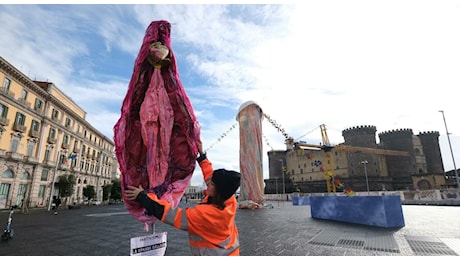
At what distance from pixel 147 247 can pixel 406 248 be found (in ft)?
25.2

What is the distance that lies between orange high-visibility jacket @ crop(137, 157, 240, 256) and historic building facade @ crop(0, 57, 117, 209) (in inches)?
1167

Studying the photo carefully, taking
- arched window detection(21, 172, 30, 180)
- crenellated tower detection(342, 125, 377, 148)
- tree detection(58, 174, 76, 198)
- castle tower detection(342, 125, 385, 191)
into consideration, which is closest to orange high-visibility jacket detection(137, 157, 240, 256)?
arched window detection(21, 172, 30, 180)

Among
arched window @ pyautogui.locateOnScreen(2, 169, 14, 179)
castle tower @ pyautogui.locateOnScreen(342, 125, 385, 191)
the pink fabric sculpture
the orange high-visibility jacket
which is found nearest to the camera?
the orange high-visibility jacket

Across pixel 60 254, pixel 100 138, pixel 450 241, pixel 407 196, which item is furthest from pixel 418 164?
pixel 100 138

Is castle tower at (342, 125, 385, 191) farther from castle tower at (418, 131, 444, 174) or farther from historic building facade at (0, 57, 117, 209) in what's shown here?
historic building facade at (0, 57, 117, 209)

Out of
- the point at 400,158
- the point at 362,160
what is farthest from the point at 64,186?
the point at 400,158

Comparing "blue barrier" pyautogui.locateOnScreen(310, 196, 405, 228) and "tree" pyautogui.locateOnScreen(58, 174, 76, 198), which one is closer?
"blue barrier" pyautogui.locateOnScreen(310, 196, 405, 228)

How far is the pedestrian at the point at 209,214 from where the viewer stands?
6.88 feet

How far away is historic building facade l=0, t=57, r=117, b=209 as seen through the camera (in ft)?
83.6

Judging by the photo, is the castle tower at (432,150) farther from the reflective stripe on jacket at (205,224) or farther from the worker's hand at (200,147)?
the reflective stripe on jacket at (205,224)

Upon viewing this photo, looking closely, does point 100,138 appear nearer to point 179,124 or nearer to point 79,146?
point 79,146

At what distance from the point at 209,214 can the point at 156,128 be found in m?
1.14

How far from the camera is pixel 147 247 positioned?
2.35 metres

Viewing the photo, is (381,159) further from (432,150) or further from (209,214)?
(209,214)
